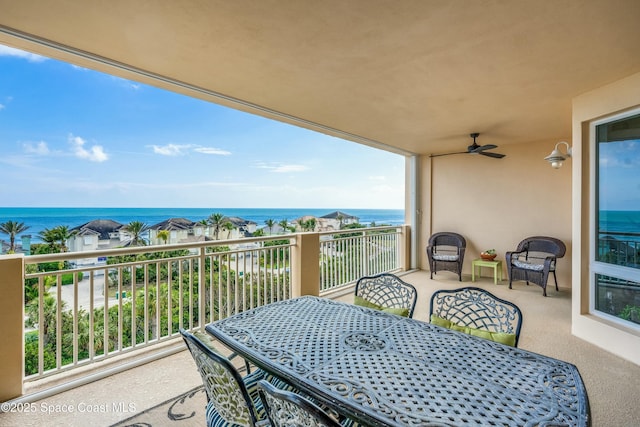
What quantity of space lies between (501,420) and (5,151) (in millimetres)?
26272

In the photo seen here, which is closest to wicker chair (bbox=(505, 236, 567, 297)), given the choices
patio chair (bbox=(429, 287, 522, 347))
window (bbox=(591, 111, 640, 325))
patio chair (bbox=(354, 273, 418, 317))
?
window (bbox=(591, 111, 640, 325))

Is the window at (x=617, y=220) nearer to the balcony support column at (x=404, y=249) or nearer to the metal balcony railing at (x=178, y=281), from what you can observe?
the metal balcony railing at (x=178, y=281)

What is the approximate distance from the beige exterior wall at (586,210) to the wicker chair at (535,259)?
4.84 ft

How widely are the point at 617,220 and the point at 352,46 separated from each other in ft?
10.2

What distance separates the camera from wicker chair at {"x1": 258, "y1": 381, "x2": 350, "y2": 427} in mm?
724

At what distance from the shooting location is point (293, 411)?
31.0 inches

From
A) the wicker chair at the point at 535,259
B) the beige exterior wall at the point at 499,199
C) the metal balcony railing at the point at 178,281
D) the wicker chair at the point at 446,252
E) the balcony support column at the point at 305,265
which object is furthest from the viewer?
the wicker chair at the point at 446,252

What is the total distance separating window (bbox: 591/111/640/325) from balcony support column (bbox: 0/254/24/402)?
4964mm

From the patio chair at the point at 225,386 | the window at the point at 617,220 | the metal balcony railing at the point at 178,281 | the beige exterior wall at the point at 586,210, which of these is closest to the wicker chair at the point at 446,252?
the metal balcony railing at the point at 178,281

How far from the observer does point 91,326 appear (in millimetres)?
2342

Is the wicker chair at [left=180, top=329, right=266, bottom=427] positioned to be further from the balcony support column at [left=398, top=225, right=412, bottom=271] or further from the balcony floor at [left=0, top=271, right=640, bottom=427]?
the balcony support column at [left=398, top=225, right=412, bottom=271]

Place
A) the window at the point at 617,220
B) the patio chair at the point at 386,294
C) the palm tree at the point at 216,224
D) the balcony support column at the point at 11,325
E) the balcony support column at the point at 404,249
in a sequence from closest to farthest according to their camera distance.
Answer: the balcony support column at the point at 11,325 → the patio chair at the point at 386,294 → the window at the point at 617,220 → the balcony support column at the point at 404,249 → the palm tree at the point at 216,224

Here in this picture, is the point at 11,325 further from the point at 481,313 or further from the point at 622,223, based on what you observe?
the point at 622,223

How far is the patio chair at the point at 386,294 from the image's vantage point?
6.81ft
